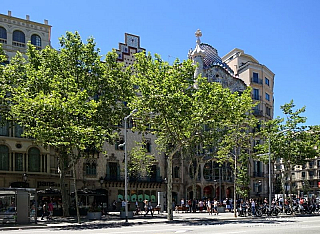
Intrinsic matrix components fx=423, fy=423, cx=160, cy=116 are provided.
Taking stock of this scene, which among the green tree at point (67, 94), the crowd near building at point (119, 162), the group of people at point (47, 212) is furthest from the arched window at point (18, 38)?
the group of people at point (47, 212)

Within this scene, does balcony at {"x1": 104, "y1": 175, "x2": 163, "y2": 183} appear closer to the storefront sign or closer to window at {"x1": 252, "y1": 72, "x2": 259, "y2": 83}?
the storefront sign

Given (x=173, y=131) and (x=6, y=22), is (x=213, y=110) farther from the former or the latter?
(x=6, y=22)

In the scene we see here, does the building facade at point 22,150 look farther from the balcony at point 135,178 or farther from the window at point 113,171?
the window at point 113,171

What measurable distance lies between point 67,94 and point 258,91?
142 feet

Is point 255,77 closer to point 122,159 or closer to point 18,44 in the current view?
point 122,159

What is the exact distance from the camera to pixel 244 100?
33.3 metres

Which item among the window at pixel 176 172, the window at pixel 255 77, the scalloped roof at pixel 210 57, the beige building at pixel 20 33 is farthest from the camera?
the window at pixel 255 77

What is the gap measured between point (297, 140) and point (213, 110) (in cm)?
1584

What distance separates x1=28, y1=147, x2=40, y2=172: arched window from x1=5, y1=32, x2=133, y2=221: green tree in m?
8.54

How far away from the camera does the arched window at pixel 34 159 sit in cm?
4300

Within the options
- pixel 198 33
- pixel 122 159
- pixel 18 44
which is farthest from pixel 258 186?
pixel 18 44

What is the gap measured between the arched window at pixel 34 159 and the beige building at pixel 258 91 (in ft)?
109

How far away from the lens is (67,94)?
30.4 metres

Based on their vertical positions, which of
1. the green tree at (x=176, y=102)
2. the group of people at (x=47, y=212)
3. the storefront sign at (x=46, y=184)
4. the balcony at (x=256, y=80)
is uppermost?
the balcony at (x=256, y=80)
